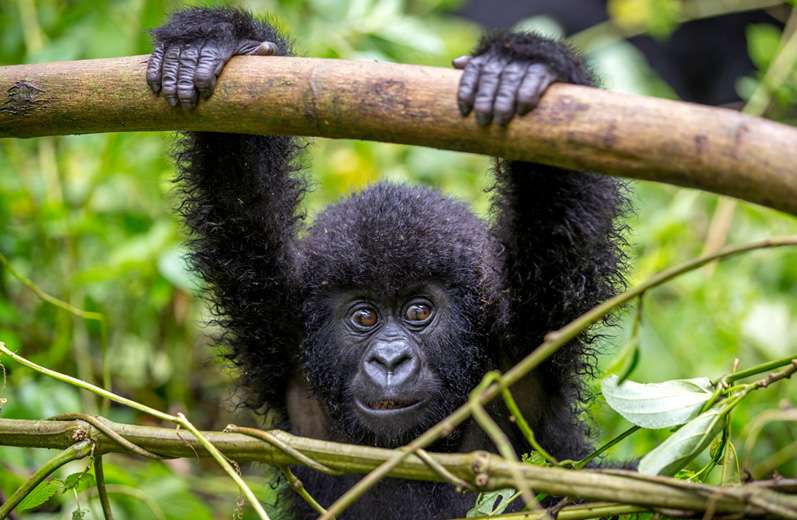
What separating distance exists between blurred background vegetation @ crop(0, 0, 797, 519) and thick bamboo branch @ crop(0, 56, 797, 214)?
6.56 ft

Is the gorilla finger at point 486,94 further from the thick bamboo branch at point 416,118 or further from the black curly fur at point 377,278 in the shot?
the black curly fur at point 377,278

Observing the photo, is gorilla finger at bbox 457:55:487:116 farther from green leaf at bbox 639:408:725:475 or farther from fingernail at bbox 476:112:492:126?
green leaf at bbox 639:408:725:475

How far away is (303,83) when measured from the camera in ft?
6.49

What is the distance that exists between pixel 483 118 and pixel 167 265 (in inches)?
122

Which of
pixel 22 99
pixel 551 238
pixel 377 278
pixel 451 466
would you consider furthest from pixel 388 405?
pixel 22 99

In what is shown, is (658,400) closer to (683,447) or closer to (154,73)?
(683,447)

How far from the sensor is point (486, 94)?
185cm

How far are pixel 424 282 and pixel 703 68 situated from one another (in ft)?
27.0

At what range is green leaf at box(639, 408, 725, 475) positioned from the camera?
6.16ft

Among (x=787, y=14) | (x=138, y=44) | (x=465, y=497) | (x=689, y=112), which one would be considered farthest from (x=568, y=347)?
(x=787, y=14)

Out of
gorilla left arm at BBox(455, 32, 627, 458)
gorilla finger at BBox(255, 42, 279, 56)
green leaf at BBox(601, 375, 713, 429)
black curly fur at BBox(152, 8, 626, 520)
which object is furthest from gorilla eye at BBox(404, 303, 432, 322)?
gorilla finger at BBox(255, 42, 279, 56)

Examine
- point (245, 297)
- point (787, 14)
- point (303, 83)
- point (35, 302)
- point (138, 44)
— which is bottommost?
point (35, 302)

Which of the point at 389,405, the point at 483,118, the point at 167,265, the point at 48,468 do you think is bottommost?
the point at 389,405

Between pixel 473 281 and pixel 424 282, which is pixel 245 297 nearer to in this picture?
pixel 424 282
